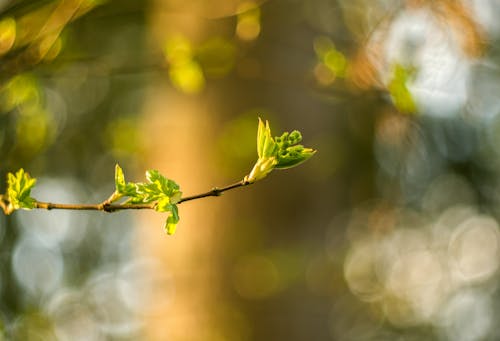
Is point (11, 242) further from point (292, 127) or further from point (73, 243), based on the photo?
point (292, 127)

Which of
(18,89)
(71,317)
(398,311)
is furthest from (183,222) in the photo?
(398,311)

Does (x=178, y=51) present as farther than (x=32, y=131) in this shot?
No

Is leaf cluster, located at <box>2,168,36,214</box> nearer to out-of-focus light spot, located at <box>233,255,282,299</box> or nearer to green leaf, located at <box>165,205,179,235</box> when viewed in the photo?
green leaf, located at <box>165,205,179,235</box>

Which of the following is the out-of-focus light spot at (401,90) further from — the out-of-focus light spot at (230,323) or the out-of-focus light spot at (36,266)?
the out-of-focus light spot at (36,266)

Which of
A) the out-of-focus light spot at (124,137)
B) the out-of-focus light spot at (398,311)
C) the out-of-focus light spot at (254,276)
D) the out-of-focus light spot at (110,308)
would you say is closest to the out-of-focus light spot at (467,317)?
the out-of-focus light spot at (398,311)

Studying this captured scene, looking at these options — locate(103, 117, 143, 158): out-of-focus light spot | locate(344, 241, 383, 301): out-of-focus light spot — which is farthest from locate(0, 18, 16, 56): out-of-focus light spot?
locate(344, 241, 383, 301): out-of-focus light spot

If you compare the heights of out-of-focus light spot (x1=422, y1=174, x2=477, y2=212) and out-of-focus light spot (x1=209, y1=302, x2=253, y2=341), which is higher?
out-of-focus light spot (x1=422, y1=174, x2=477, y2=212)

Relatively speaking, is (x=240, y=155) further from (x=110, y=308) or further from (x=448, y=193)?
(x=448, y=193)
